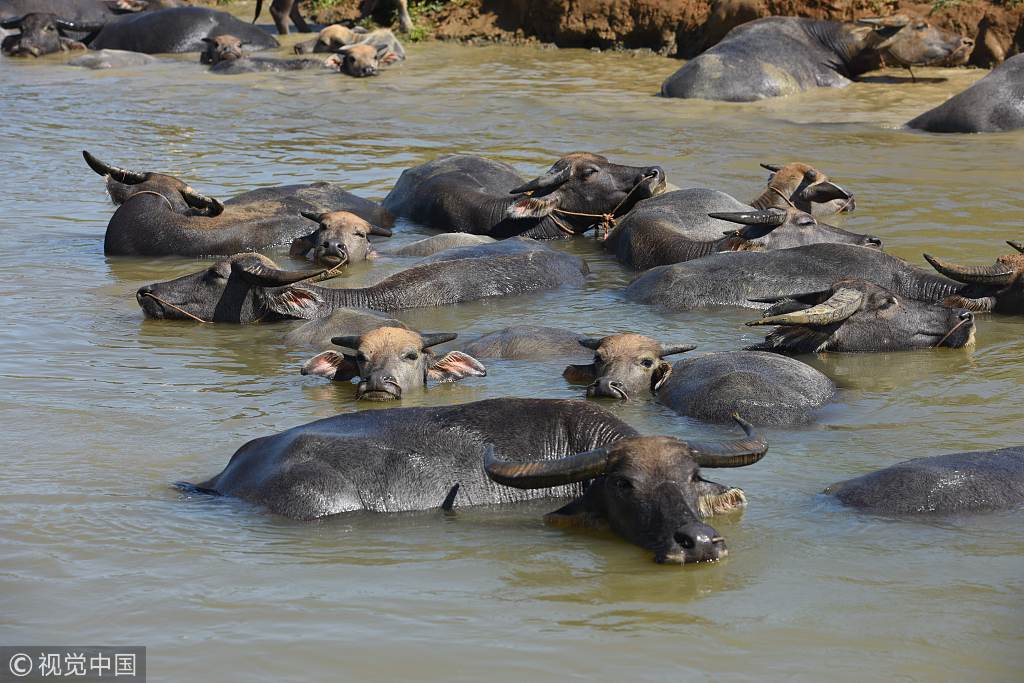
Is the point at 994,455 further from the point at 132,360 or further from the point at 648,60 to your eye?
the point at 648,60

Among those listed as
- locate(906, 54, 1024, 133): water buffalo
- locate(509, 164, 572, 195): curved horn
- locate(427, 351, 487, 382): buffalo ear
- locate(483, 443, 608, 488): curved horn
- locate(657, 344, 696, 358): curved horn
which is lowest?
locate(427, 351, 487, 382): buffalo ear

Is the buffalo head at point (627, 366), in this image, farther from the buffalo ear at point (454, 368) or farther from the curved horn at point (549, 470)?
the curved horn at point (549, 470)

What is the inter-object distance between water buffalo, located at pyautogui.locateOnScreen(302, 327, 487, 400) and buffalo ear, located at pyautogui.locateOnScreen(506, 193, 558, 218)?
13.4 ft

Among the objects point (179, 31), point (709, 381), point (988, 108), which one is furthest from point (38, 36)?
point (709, 381)

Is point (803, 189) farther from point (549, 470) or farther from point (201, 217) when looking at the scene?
point (549, 470)

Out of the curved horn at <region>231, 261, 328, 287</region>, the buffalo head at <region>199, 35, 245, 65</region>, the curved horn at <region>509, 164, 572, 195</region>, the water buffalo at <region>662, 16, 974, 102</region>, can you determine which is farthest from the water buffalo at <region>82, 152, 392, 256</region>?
the buffalo head at <region>199, 35, 245, 65</region>

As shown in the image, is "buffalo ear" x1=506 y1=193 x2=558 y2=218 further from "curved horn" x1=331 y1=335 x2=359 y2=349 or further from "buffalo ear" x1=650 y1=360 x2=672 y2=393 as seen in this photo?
"buffalo ear" x1=650 y1=360 x2=672 y2=393

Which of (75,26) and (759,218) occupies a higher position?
(759,218)

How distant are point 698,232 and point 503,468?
5.98 meters

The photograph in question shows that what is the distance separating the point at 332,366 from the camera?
7809 millimetres

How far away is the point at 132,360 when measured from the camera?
8.37 m

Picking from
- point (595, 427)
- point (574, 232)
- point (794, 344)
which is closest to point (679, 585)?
point (595, 427)

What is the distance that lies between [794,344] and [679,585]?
366cm

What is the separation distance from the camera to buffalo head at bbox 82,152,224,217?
38.5ft
